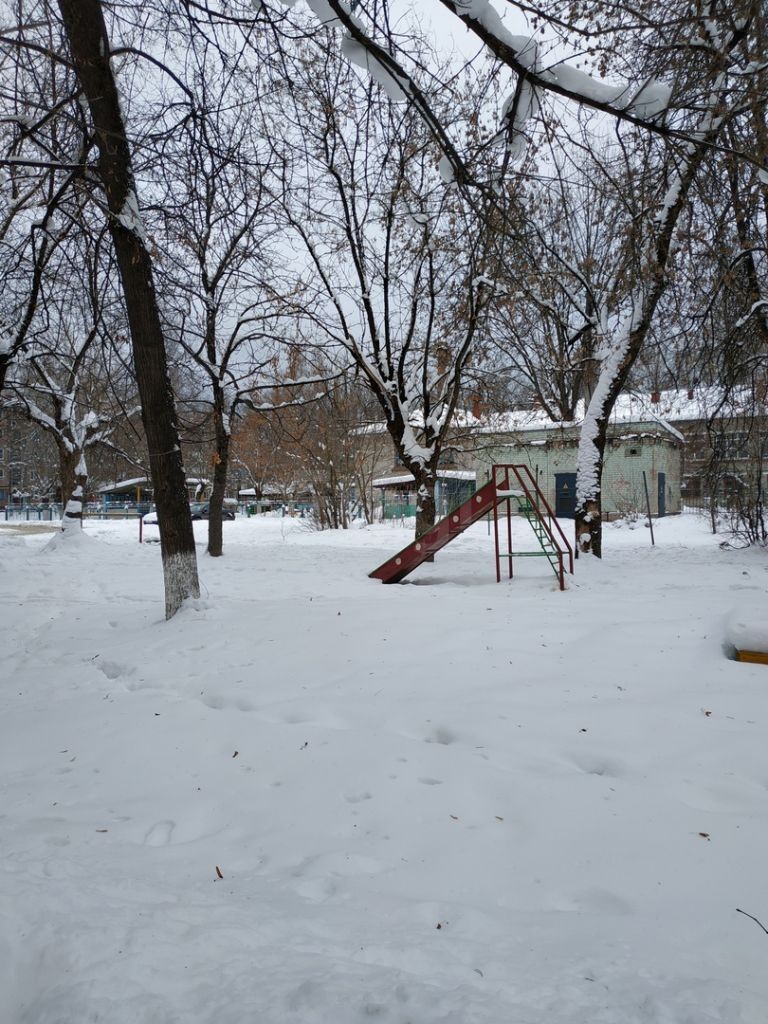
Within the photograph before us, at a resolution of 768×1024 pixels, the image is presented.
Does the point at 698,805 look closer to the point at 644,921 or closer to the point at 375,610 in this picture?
the point at 644,921

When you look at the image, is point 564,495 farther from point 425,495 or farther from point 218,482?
point 218,482

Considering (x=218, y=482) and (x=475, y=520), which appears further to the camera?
(x=218, y=482)

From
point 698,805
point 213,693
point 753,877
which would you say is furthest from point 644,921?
point 213,693

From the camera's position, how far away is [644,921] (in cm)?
172

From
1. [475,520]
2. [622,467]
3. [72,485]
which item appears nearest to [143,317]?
[475,520]

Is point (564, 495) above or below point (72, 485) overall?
below

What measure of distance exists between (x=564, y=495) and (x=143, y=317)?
24913 mm

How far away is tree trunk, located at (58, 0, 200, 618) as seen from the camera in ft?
16.3

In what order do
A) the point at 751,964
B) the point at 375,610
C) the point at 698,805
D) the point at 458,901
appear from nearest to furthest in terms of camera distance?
1. the point at 751,964
2. the point at 458,901
3. the point at 698,805
4. the point at 375,610

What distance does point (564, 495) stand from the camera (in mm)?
27906

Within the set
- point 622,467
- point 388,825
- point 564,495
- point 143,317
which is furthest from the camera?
point 564,495

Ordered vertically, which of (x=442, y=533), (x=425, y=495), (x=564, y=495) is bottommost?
(x=442, y=533)

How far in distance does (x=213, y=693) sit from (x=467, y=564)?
8.14 m

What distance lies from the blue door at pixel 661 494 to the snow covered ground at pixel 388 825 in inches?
952
